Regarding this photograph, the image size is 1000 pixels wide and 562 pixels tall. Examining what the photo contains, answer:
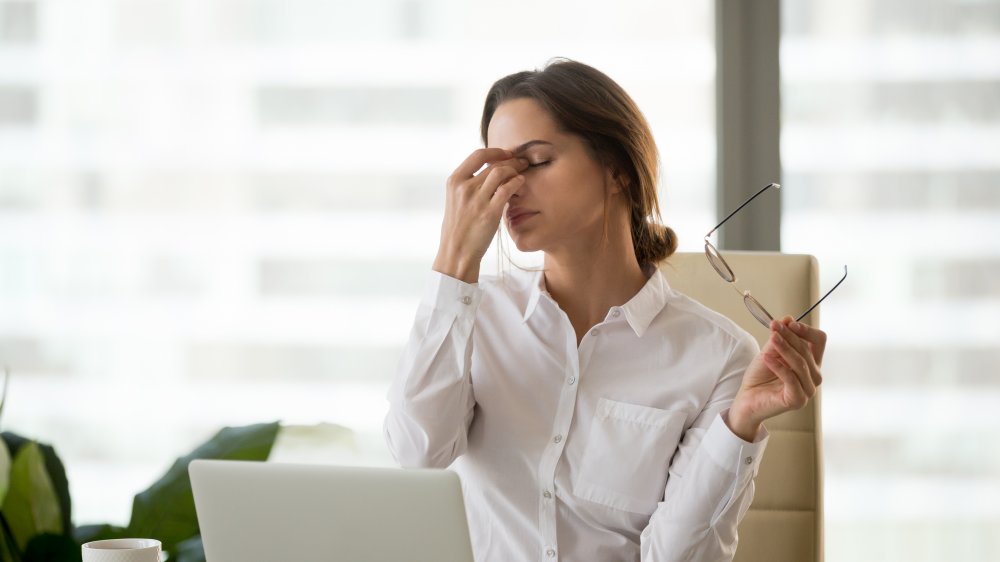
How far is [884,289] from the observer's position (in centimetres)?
218

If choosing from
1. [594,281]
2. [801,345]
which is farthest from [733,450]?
[594,281]

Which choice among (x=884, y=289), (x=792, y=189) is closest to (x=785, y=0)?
(x=792, y=189)

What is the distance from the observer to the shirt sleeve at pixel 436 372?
1407 mm

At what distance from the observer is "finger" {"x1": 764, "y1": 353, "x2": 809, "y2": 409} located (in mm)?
1240

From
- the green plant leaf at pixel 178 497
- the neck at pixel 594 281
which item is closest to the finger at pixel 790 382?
the neck at pixel 594 281

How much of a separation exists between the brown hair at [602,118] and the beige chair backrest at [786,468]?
0.62ft

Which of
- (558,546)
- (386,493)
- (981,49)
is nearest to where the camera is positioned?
(386,493)

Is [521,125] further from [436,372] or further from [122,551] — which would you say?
[122,551]

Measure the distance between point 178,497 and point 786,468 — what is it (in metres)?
0.96

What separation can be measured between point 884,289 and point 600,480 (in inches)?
41.0

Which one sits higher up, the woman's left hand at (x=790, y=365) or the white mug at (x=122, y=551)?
the woman's left hand at (x=790, y=365)

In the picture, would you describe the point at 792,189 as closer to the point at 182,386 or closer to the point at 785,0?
the point at 785,0

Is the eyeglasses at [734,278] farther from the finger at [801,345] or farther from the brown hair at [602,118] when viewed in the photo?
the brown hair at [602,118]

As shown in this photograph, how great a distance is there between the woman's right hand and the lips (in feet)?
0.18
